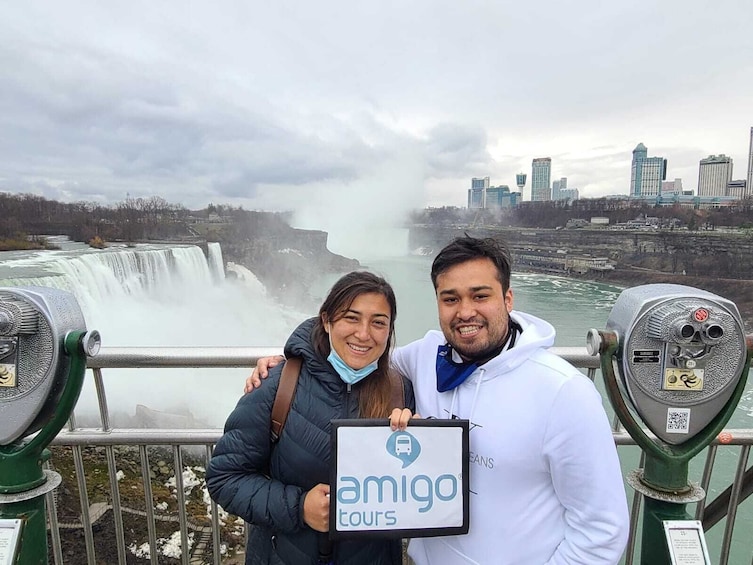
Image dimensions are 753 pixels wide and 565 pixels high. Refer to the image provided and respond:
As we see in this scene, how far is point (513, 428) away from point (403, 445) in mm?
326

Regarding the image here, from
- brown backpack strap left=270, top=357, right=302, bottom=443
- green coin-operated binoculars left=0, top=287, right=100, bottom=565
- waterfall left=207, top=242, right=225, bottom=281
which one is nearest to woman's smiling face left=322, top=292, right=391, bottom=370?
brown backpack strap left=270, top=357, right=302, bottom=443

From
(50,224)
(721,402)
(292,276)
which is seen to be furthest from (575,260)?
(721,402)

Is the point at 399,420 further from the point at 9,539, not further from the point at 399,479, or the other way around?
the point at 9,539

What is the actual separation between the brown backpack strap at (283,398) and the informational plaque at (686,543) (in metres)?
1.38

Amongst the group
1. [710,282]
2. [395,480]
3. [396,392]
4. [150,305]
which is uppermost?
[396,392]

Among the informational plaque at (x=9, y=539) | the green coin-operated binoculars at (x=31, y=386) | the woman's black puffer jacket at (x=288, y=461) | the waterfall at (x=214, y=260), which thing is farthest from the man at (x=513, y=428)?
the waterfall at (x=214, y=260)

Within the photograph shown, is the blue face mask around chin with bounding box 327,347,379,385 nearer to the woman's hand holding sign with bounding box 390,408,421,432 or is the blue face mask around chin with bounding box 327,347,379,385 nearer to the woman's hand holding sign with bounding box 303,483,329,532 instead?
the woman's hand holding sign with bounding box 390,408,421,432

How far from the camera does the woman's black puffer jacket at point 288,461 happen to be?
151 centimetres

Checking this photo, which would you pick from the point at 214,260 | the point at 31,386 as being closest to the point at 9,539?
the point at 31,386

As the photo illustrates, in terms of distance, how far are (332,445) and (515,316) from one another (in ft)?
2.39

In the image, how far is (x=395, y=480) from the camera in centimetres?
147

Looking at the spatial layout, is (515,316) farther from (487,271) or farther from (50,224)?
(50,224)

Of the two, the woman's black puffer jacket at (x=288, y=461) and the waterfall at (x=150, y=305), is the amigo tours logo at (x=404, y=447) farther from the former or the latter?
the waterfall at (x=150, y=305)

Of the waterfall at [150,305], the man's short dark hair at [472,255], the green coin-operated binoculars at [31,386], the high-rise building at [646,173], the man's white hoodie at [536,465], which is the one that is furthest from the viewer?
the high-rise building at [646,173]
